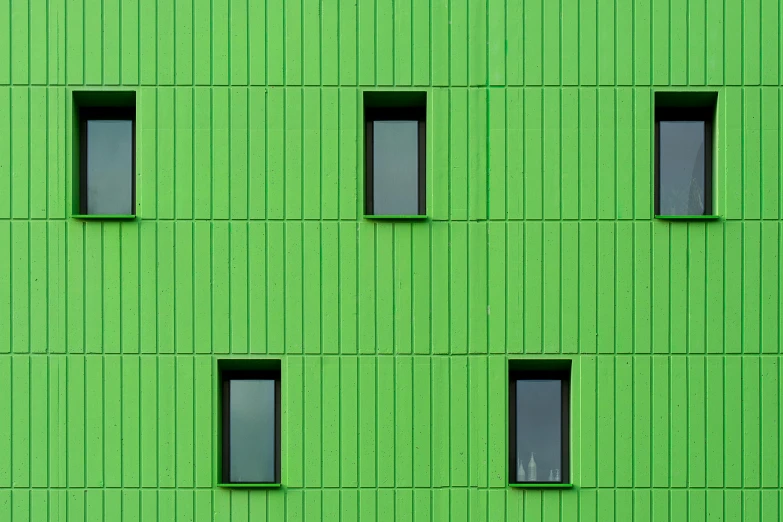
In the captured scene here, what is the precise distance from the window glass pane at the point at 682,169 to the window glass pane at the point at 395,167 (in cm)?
301

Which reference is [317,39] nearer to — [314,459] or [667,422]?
[314,459]

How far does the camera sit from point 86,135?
9.07 metres

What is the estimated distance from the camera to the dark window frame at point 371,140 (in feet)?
29.3

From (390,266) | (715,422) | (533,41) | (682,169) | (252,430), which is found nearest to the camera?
(715,422)

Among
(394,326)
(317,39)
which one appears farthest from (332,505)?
(317,39)

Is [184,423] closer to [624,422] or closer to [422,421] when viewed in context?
[422,421]

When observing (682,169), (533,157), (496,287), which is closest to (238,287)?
(496,287)

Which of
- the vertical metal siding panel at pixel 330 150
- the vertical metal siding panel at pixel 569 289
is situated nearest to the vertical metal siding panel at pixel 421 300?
the vertical metal siding panel at pixel 569 289

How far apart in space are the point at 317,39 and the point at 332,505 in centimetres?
540

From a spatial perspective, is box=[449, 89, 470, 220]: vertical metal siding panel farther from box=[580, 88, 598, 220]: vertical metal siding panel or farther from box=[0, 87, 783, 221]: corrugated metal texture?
box=[580, 88, 598, 220]: vertical metal siding panel

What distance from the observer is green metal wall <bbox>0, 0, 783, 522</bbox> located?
8.49 m

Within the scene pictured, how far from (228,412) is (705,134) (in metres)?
6.68

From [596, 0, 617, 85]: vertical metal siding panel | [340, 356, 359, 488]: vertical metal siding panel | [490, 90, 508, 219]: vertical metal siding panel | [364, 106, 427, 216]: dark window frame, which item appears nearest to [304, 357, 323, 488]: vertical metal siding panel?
[340, 356, 359, 488]: vertical metal siding panel

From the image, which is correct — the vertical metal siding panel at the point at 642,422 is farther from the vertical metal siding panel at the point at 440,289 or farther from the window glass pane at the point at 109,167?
the window glass pane at the point at 109,167
